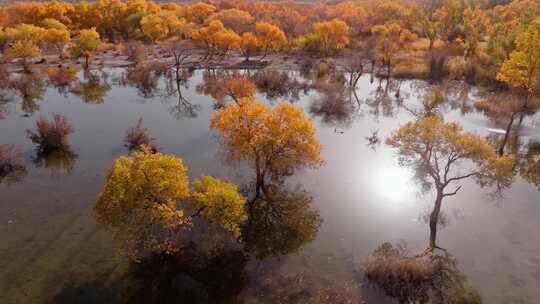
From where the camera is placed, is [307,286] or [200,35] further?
[200,35]

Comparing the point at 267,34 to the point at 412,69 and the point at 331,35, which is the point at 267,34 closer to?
the point at 331,35

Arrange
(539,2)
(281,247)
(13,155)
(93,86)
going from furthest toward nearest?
(539,2) → (93,86) → (13,155) → (281,247)

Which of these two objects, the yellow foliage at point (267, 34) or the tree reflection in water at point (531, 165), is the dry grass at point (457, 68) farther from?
the yellow foliage at point (267, 34)

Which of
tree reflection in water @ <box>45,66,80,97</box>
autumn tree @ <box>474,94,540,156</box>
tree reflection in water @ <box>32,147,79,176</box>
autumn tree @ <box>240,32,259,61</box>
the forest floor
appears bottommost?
tree reflection in water @ <box>32,147,79,176</box>

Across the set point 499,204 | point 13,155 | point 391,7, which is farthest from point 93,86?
point 391,7

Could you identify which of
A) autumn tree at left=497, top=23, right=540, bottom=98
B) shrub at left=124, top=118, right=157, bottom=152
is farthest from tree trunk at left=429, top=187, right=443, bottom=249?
shrub at left=124, top=118, right=157, bottom=152

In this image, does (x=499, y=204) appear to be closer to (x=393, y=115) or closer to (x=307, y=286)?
(x=307, y=286)

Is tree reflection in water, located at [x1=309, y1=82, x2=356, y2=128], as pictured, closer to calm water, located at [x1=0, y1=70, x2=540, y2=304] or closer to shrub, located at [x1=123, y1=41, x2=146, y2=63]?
calm water, located at [x1=0, y1=70, x2=540, y2=304]

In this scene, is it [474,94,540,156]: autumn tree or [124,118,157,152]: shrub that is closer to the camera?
[124,118,157,152]: shrub
